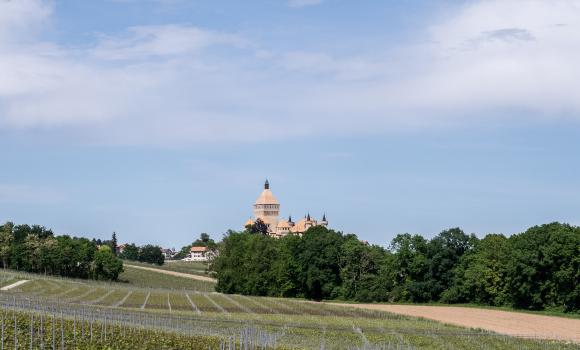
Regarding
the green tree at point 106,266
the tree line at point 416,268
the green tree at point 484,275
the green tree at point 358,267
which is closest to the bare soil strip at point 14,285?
the tree line at point 416,268

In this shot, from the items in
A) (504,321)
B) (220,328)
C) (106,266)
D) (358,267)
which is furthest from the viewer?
(106,266)

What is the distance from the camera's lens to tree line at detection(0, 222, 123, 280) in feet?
602

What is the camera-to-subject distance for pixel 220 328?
7200 centimetres

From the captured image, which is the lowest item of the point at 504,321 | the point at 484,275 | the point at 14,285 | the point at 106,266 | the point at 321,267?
the point at 504,321

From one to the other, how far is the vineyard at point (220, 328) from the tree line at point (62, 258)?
67.0 metres

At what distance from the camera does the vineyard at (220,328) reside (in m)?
52.3

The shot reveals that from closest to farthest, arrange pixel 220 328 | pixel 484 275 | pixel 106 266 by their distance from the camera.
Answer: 1. pixel 220 328
2. pixel 484 275
3. pixel 106 266

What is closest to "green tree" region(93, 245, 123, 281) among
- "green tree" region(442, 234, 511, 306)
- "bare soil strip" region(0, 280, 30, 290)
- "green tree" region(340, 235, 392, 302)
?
"bare soil strip" region(0, 280, 30, 290)

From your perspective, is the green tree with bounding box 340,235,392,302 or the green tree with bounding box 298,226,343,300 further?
the green tree with bounding box 298,226,343,300

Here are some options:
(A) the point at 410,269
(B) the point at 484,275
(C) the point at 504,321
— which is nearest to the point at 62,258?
(A) the point at 410,269

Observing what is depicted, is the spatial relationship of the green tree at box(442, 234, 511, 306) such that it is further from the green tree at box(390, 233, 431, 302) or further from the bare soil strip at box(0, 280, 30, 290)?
the bare soil strip at box(0, 280, 30, 290)

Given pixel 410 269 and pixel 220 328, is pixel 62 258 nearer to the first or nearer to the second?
pixel 410 269

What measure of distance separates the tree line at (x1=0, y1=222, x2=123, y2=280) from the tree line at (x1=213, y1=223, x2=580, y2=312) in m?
27.9

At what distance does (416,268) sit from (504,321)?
128 feet
